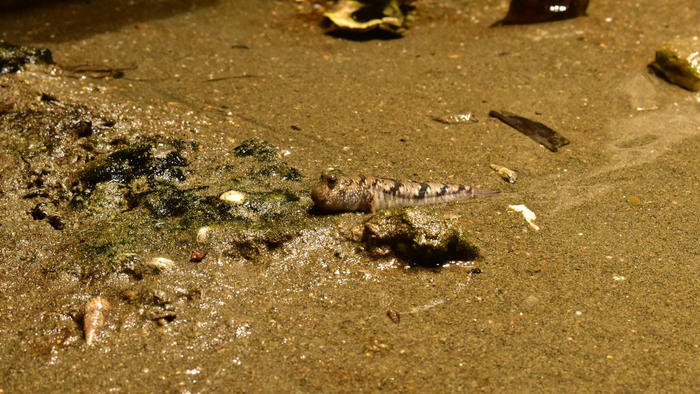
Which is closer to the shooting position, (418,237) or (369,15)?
(418,237)

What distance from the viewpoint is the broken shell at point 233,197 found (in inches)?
137

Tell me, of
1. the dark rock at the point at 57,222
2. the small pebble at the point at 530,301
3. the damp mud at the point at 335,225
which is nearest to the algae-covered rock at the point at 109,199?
the damp mud at the point at 335,225

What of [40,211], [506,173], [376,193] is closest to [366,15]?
[506,173]

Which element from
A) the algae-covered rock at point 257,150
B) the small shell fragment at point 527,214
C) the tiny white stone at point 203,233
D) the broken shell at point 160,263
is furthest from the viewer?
the algae-covered rock at point 257,150

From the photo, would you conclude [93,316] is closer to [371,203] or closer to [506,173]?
[371,203]

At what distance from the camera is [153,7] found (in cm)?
653

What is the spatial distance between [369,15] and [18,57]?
11.4ft

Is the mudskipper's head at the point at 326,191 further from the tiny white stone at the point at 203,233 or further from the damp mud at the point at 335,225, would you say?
the tiny white stone at the point at 203,233

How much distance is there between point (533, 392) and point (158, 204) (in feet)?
7.75

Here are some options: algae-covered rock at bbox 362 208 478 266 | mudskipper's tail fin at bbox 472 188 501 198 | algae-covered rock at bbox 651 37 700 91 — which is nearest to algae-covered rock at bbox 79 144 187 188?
algae-covered rock at bbox 362 208 478 266

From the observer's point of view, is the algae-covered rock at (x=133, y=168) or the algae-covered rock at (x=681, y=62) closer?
the algae-covered rock at (x=133, y=168)

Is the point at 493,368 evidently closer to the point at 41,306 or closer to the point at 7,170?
the point at 41,306

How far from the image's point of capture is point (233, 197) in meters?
3.51

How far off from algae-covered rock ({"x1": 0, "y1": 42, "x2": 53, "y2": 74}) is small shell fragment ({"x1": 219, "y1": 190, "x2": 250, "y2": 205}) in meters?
2.41
